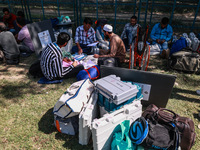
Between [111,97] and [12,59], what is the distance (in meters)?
4.41

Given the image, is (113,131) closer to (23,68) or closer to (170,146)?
(170,146)

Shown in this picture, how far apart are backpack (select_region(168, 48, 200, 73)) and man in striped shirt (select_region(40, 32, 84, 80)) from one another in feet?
9.24

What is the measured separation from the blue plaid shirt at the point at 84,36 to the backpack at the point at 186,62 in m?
2.84

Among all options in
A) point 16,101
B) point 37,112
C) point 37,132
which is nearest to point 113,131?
point 37,132

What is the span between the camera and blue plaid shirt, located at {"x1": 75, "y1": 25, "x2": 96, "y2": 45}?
6.09m

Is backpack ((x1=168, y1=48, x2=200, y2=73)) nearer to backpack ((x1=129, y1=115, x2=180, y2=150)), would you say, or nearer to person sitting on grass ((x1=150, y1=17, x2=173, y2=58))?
person sitting on grass ((x1=150, y1=17, x2=173, y2=58))

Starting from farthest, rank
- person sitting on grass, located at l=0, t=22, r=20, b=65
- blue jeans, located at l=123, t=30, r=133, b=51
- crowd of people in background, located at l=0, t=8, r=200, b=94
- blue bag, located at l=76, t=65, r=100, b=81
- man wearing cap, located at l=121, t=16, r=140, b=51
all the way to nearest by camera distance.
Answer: blue jeans, located at l=123, t=30, r=133, b=51 → man wearing cap, located at l=121, t=16, r=140, b=51 → person sitting on grass, located at l=0, t=22, r=20, b=65 → blue bag, located at l=76, t=65, r=100, b=81 → crowd of people in background, located at l=0, t=8, r=200, b=94

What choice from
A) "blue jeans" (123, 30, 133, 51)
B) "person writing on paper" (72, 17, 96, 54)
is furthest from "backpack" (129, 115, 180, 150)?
"blue jeans" (123, 30, 133, 51)

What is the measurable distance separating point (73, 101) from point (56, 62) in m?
1.74

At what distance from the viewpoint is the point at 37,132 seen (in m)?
3.16

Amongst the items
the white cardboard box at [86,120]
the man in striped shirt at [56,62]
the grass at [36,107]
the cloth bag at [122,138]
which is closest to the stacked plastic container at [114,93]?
the white cardboard box at [86,120]

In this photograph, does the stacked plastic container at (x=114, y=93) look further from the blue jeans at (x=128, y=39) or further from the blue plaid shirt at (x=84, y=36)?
the blue jeans at (x=128, y=39)

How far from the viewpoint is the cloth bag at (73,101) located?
2.80 m

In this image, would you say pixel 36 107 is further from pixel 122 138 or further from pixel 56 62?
pixel 122 138
